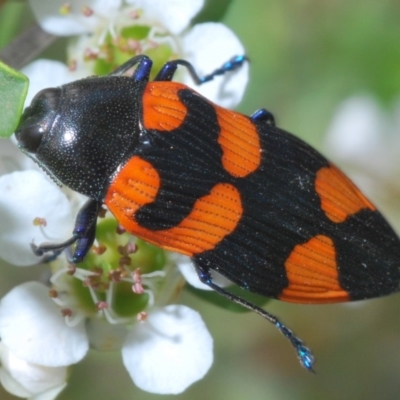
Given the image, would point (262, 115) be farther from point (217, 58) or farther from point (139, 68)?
point (139, 68)

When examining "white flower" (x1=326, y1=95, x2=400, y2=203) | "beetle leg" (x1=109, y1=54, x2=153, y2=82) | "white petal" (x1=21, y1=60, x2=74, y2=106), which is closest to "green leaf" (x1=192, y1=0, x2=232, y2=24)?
"beetle leg" (x1=109, y1=54, x2=153, y2=82)

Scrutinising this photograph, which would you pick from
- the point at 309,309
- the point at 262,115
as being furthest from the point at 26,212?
the point at 309,309

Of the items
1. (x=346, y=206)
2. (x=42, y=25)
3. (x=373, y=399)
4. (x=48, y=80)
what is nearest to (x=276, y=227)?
(x=346, y=206)

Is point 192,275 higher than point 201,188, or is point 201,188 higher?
point 201,188

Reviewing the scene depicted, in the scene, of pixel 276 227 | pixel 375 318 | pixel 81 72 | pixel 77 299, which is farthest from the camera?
pixel 375 318

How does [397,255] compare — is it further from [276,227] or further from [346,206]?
[276,227]

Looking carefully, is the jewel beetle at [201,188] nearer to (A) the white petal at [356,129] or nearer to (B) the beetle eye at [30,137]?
(B) the beetle eye at [30,137]
